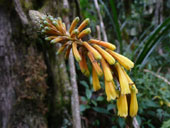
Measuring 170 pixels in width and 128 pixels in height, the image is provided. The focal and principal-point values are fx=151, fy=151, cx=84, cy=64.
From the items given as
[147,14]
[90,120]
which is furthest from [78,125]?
[147,14]

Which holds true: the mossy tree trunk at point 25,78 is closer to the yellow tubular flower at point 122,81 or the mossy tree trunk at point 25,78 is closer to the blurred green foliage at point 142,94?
the blurred green foliage at point 142,94

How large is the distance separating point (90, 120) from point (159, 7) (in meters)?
3.10

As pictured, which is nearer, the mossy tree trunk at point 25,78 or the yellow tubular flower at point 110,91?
the yellow tubular flower at point 110,91

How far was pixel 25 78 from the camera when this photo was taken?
1.89 m

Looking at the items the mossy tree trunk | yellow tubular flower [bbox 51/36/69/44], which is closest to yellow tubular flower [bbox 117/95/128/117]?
yellow tubular flower [bbox 51/36/69/44]

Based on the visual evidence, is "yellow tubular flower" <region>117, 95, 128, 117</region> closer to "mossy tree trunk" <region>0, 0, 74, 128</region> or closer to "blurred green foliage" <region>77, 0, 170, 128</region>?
"blurred green foliage" <region>77, 0, 170, 128</region>

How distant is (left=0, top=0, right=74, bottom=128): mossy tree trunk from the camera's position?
1820 millimetres

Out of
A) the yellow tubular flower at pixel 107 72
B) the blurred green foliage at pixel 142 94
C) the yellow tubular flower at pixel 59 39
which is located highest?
the yellow tubular flower at pixel 59 39

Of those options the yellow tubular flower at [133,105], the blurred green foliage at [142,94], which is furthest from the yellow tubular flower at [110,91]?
the blurred green foliage at [142,94]

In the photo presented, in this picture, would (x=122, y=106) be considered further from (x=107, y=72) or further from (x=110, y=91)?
(x=107, y=72)

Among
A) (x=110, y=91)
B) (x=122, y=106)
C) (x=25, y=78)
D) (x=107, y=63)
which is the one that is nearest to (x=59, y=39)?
(x=107, y=63)

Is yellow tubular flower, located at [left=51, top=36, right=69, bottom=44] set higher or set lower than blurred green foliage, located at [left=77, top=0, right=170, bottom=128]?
higher

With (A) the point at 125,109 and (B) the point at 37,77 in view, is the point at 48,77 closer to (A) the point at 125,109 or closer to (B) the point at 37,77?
(B) the point at 37,77

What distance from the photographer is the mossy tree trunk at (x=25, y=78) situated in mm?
1820
